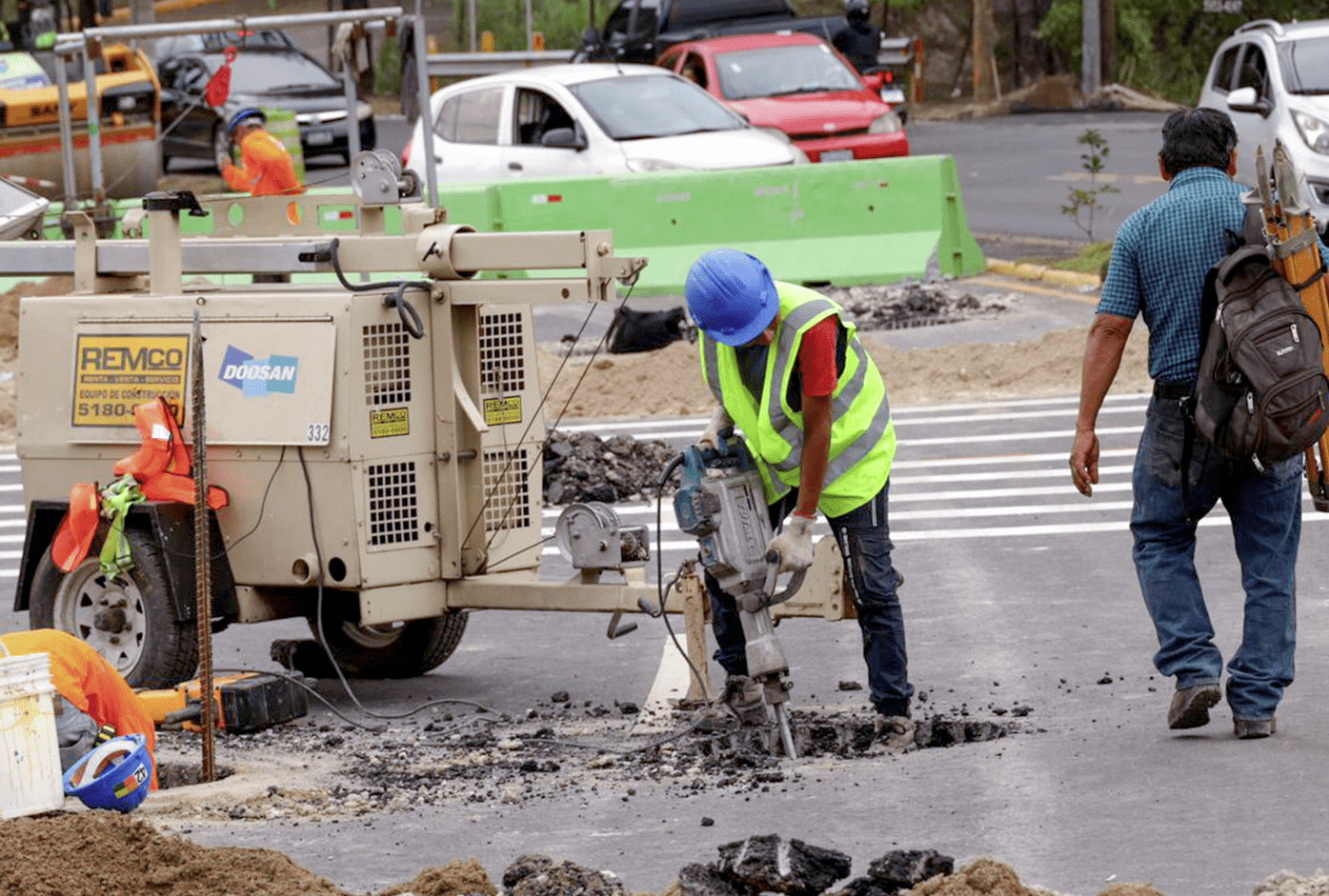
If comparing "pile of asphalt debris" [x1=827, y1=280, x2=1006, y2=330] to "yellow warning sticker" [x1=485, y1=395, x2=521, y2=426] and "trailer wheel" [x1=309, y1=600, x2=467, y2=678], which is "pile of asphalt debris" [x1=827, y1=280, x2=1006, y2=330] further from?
"yellow warning sticker" [x1=485, y1=395, x2=521, y2=426]

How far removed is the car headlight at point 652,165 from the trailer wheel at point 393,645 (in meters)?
11.2

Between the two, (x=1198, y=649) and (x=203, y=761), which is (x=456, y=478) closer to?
(x=203, y=761)

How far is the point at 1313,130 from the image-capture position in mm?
18109

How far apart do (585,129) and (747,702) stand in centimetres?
1382

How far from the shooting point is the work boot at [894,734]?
24.3ft

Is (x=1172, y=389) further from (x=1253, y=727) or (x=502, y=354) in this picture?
(x=502, y=354)

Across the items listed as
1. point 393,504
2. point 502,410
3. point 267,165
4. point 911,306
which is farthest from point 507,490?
point 911,306

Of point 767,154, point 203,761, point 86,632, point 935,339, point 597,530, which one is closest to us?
point 203,761

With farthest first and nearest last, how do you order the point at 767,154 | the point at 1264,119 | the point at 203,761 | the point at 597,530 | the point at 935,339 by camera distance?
the point at 767,154, the point at 1264,119, the point at 935,339, the point at 597,530, the point at 203,761

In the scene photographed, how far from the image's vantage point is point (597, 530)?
27.1 ft

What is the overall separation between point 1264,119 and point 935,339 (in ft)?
12.2

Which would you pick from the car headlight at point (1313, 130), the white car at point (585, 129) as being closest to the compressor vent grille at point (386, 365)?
the white car at point (585, 129)

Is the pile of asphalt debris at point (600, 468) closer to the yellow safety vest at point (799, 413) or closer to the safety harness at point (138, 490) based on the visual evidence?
the safety harness at point (138, 490)

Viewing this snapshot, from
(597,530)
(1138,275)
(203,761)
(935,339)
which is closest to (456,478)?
(597,530)
